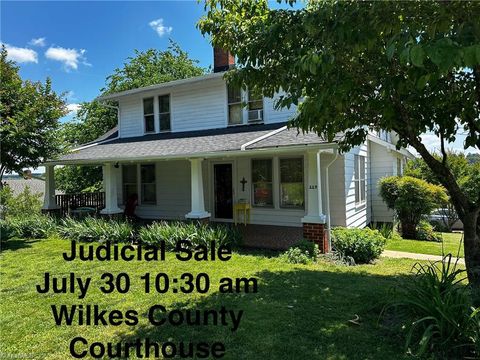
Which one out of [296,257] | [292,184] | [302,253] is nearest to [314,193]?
[302,253]

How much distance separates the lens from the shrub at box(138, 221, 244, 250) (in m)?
8.56

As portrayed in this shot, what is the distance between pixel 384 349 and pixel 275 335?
3.58 feet

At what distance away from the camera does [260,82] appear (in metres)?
4.88

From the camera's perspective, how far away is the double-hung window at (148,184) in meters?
14.3

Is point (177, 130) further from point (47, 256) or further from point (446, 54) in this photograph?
point (446, 54)

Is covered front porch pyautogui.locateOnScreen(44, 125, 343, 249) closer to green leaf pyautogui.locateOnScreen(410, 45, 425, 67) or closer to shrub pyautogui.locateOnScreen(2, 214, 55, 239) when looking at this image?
shrub pyautogui.locateOnScreen(2, 214, 55, 239)

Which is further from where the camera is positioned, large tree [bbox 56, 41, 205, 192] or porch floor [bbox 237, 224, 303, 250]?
large tree [bbox 56, 41, 205, 192]

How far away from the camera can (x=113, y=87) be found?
30.9m

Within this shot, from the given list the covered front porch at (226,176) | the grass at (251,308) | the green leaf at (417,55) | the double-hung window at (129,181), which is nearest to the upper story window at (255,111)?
the covered front porch at (226,176)

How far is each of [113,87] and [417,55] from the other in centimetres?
3193

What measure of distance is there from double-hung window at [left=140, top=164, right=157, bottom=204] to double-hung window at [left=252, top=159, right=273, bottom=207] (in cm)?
452

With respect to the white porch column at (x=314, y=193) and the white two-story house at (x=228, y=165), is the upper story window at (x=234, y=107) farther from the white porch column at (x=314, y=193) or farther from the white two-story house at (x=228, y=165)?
the white porch column at (x=314, y=193)

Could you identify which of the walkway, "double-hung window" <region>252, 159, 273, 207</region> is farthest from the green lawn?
"double-hung window" <region>252, 159, 273, 207</region>

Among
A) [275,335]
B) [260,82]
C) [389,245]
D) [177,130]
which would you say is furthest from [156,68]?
[275,335]
